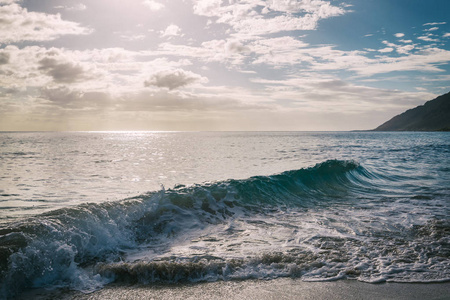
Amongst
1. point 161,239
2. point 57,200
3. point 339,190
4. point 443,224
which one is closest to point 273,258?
point 161,239

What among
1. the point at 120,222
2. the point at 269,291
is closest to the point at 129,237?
the point at 120,222

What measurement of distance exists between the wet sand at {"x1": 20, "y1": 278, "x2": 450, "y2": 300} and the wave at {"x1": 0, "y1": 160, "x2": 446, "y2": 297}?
0.29 metres

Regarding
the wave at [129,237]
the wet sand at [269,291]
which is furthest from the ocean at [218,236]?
the wet sand at [269,291]

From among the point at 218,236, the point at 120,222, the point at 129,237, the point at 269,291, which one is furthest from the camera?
the point at 120,222

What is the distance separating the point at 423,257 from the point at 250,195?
286 inches

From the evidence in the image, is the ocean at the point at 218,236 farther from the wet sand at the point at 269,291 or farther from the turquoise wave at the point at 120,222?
the wet sand at the point at 269,291

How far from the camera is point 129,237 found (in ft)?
26.0

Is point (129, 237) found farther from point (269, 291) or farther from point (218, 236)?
point (269, 291)

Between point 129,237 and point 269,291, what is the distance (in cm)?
442

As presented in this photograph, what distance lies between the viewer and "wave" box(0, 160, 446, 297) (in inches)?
219

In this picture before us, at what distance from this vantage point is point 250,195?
42.4 feet

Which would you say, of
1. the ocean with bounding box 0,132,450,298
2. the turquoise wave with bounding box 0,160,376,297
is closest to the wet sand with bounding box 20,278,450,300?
the ocean with bounding box 0,132,450,298

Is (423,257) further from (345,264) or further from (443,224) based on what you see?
(443,224)

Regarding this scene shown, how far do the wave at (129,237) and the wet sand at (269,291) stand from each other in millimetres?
294
